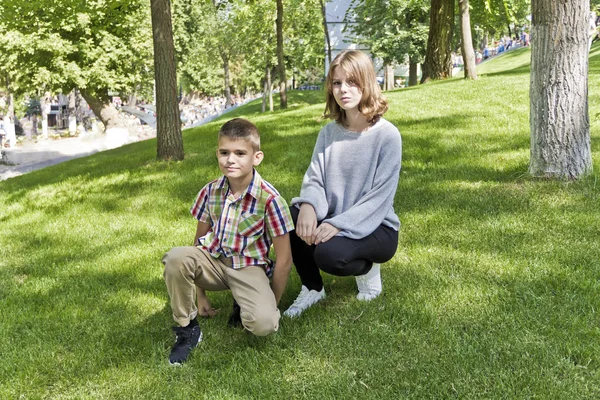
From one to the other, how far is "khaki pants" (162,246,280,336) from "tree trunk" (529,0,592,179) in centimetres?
399

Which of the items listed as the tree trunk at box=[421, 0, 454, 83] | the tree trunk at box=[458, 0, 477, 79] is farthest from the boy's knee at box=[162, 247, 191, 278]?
the tree trunk at box=[421, 0, 454, 83]

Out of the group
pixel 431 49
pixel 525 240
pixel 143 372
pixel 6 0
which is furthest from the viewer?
pixel 431 49

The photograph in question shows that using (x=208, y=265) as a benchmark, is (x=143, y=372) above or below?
below

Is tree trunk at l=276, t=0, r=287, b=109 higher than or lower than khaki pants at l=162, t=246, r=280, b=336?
higher

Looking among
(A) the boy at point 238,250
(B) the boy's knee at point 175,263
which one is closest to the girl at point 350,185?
(A) the boy at point 238,250

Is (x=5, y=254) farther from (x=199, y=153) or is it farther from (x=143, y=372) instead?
(x=199, y=153)

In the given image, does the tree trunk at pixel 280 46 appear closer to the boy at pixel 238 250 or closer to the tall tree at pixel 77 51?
the tall tree at pixel 77 51

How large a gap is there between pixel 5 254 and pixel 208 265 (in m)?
3.57

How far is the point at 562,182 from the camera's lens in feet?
19.1

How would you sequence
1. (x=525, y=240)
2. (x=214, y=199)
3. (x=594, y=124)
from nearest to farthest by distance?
1. (x=214, y=199)
2. (x=525, y=240)
3. (x=594, y=124)

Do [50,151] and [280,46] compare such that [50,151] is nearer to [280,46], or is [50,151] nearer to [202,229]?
[280,46]

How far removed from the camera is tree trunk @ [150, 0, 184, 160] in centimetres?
870

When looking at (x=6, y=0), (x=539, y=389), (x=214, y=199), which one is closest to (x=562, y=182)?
(x=539, y=389)

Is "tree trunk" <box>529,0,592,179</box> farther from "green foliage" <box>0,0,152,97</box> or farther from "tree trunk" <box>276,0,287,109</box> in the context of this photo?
"green foliage" <box>0,0,152,97</box>
